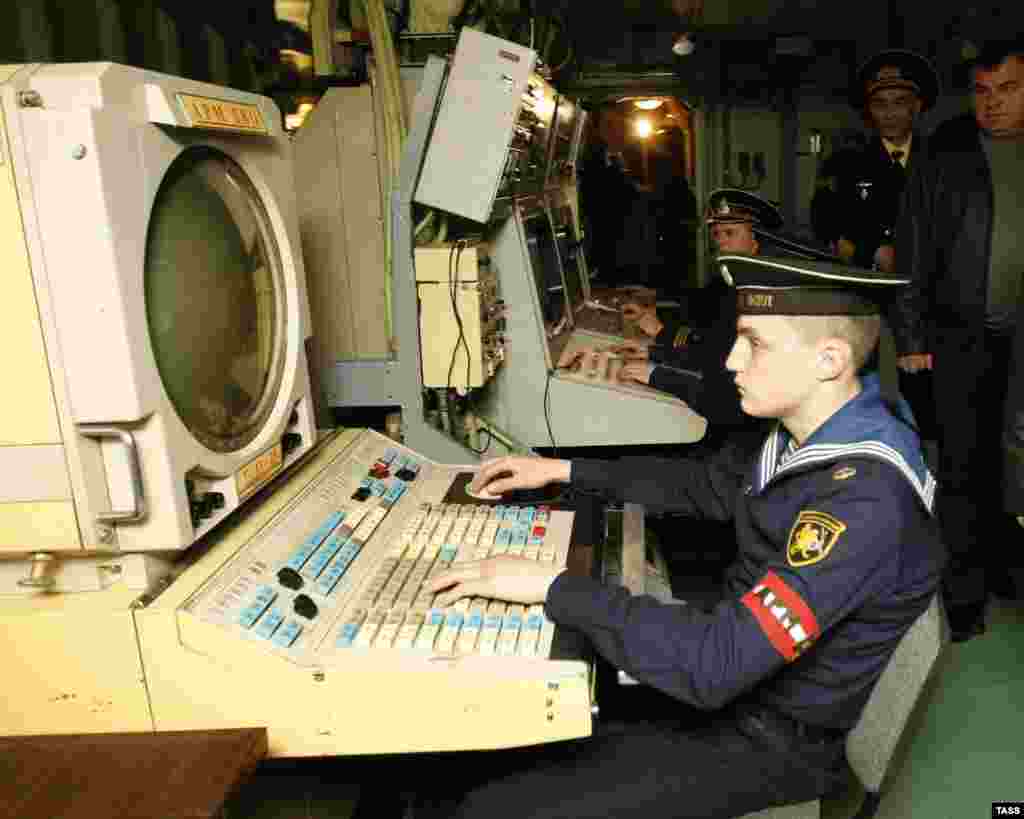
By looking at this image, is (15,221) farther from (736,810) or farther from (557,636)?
(736,810)

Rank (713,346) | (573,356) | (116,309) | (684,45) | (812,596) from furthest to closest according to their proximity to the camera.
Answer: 1. (684,45)
2. (573,356)
3. (713,346)
4. (812,596)
5. (116,309)

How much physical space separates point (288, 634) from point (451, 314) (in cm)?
113

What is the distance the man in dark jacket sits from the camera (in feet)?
8.23

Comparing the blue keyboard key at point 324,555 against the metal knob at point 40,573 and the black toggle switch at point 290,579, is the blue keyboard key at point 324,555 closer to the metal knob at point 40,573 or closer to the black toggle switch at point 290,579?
the black toggle switch at point 290,579

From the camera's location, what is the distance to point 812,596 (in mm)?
1154

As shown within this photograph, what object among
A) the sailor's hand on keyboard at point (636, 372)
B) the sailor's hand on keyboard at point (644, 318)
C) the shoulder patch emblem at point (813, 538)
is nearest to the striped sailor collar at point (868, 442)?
the shoulder patch emblem at point (813, 538)

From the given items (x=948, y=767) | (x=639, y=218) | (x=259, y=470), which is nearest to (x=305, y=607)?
(x=259, y=470)

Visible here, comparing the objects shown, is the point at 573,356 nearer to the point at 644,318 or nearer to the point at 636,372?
the point at 636,372

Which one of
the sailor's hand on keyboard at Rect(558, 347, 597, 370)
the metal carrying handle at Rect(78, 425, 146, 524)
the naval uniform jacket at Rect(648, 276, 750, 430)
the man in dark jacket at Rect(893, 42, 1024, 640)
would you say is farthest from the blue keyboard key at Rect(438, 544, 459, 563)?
the man in dark jacket at Rect(893, 42, 1024, 640)

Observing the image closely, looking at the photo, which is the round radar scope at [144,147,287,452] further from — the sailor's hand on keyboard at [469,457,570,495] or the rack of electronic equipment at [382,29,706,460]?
the rack of electronic equipment at [382,29,706,460]

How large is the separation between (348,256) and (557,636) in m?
1.41

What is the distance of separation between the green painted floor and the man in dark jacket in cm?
19

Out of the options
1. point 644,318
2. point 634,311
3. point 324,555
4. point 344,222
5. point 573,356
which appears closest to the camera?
point 324,555

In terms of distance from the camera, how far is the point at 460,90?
6.95 ft
